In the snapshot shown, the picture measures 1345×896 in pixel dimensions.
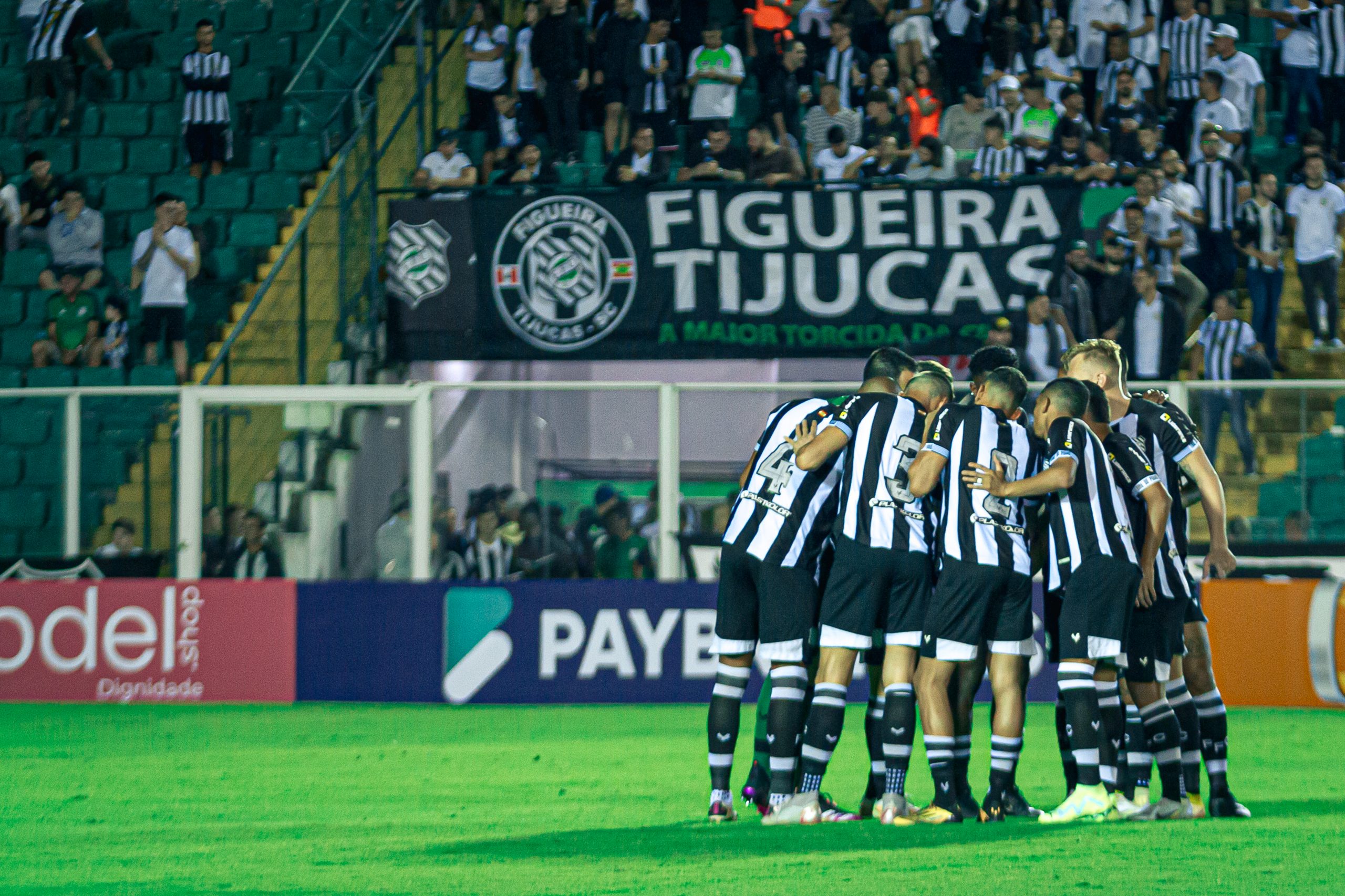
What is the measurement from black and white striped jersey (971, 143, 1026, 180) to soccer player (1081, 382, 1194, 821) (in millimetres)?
8511

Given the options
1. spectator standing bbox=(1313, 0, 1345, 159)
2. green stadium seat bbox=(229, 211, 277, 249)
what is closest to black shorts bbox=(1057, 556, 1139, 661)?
spectator standing bbox=(1313, 0, 1345, 159)

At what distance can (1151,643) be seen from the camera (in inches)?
297

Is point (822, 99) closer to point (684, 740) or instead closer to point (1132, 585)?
point (684, 740)

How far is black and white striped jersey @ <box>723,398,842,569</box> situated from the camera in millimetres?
7609

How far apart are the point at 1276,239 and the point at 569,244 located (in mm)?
5861

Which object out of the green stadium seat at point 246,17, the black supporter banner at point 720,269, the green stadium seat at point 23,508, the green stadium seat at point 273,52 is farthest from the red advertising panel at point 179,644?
the green stadium seat at point 246,17

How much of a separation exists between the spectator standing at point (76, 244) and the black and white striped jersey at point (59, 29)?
Answer: 3061 millimetres

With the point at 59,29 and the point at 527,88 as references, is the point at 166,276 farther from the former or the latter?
the point at 59,29

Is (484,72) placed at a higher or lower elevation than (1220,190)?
higher

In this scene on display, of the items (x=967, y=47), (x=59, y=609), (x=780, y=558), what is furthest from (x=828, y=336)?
(x=780, y=558)

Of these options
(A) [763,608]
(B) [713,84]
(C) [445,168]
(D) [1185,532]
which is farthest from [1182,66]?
(A) [763,608]

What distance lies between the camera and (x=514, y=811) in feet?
26.3

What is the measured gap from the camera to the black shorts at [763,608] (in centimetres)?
754

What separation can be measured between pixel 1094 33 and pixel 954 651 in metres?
11.4
